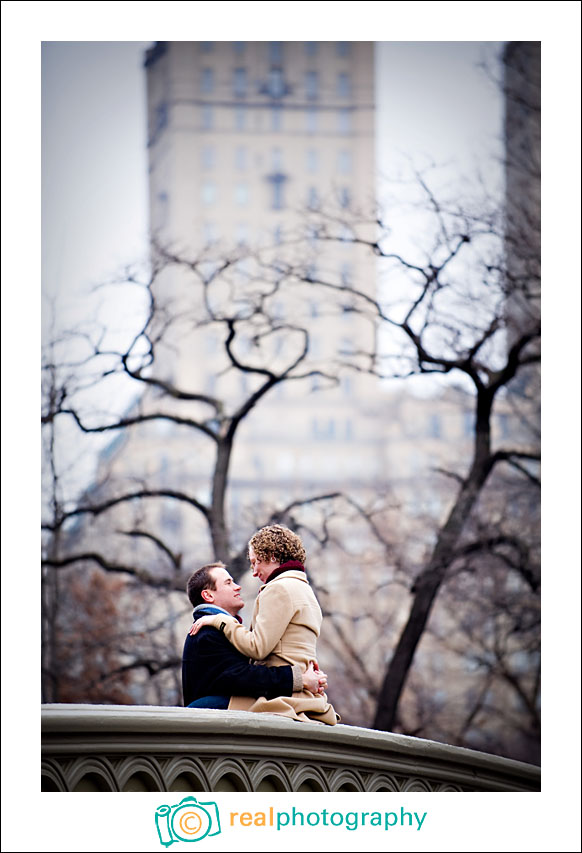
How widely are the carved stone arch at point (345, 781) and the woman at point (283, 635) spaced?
0.22 meters

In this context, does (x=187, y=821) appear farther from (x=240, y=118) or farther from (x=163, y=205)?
(x=240, y=118)

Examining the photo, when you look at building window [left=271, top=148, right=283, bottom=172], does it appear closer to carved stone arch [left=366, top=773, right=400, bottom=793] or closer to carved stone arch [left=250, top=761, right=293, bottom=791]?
carved stone arch [left=366, top=773, right=400, bottom=793]

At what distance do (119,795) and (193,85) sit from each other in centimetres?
6366

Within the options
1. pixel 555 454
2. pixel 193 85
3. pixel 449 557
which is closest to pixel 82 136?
pixel 449 557

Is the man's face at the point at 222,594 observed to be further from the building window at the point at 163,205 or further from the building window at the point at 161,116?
the building window at the point at 161,116

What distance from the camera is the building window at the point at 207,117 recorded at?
Result: 223ft

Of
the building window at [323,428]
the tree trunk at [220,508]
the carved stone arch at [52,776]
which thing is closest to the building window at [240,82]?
the building window at [323,428]

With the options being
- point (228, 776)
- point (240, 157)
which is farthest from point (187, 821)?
point (240, 157)

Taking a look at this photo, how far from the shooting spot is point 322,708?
5.27m

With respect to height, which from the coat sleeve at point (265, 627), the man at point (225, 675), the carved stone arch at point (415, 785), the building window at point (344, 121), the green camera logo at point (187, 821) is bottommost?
the green camera logo at point (187, 821)

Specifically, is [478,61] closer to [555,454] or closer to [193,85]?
[555,454]

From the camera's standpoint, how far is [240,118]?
7219 centimetres

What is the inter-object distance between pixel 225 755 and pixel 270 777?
10.4 inches

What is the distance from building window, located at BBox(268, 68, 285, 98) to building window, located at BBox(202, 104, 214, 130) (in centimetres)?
365
